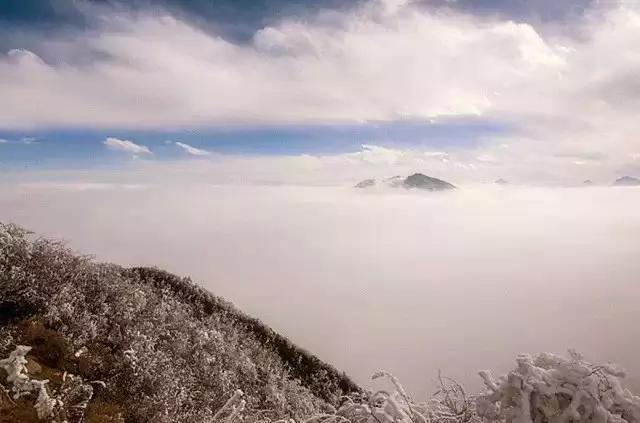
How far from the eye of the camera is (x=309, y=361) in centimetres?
2141

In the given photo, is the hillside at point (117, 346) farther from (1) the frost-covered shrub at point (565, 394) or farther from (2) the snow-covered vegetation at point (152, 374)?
(1) the frost-covered shrub at point (565, 394)

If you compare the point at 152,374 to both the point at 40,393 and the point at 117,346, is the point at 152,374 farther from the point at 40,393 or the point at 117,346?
the point at 40,393

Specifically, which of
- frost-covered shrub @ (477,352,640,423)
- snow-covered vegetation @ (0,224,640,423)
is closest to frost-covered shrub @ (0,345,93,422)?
snow-covered vegetation @ (0,224,640,423)

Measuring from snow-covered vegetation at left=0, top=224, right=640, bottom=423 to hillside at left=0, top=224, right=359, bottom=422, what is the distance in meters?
0.03

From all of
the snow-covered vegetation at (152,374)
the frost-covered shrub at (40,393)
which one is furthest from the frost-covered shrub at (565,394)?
the frost-covered shrub at (40,393)

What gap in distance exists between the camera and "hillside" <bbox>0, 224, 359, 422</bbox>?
909 centimetres

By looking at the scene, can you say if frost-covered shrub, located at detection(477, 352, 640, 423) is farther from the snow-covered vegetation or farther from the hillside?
the hillside

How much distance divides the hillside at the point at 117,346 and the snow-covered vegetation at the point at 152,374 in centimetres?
3

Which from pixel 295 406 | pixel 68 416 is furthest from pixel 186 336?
pixel 68 416

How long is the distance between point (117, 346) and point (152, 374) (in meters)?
1.07

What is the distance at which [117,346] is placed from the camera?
10570mm

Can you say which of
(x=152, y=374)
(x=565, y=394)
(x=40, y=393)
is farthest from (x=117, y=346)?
(x=565, y=394)

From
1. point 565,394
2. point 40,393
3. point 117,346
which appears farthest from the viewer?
point 117,346

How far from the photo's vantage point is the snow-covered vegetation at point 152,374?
16.7ft
